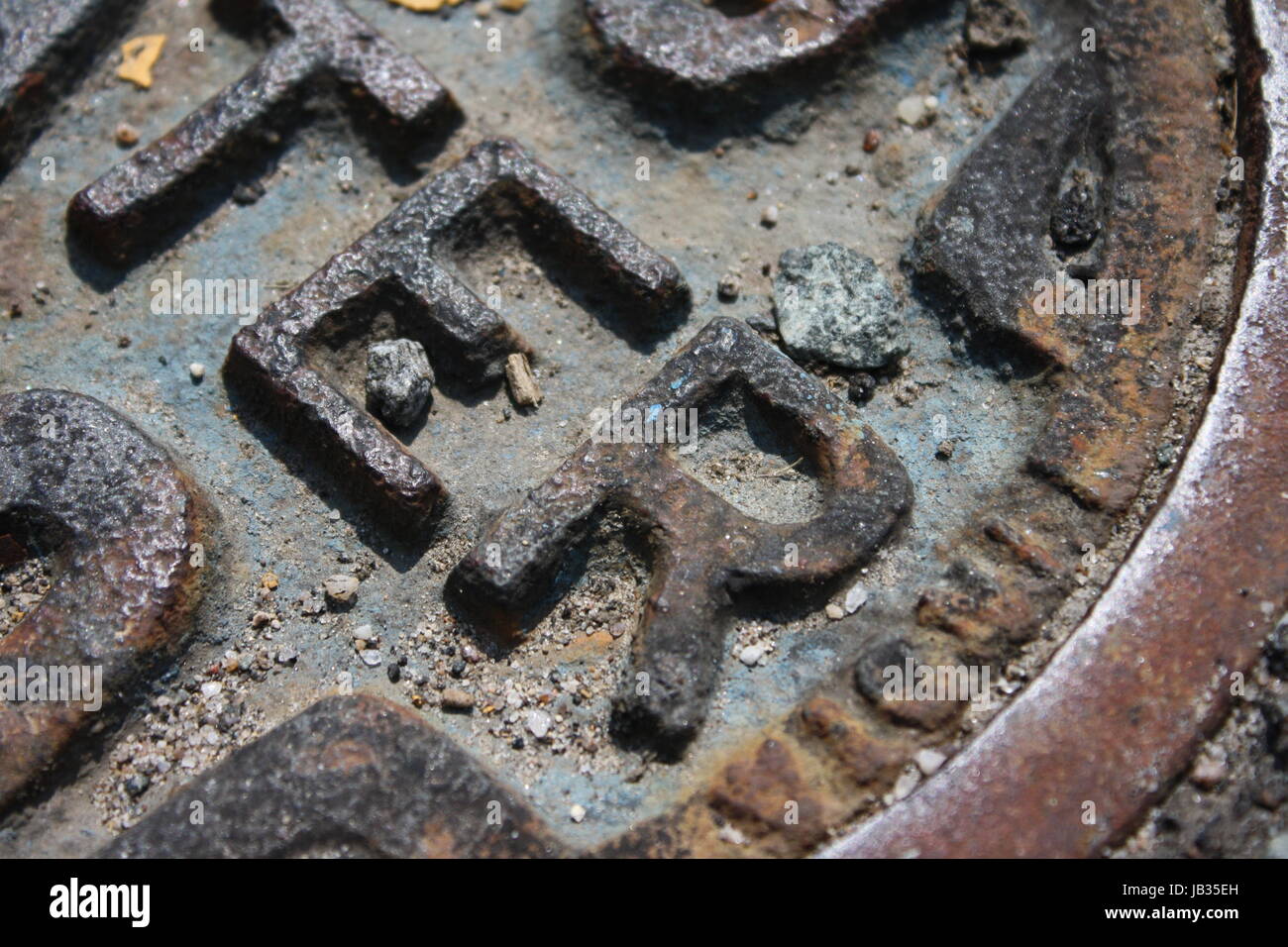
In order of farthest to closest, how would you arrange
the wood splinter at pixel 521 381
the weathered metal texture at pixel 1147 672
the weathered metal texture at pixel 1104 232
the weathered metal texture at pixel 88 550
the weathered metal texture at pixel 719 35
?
the weathered metal texture at pixel 719 35, the wood splinter at pixel 521 381, the weathered metal texture at pixel 1104 232, the weathered metal texture at pixel 88 550, the weathered metal texture at pixel 1147 672

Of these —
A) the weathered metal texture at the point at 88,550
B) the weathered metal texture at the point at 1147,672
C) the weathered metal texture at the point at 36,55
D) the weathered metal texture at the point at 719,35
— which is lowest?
the weathered metal texture at the point at 88,550

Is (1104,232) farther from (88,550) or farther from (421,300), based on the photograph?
(88,550)

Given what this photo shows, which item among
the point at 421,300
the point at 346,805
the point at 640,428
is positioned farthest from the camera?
the point at 421,300

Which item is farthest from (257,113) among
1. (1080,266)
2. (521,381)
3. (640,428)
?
(1080,266)

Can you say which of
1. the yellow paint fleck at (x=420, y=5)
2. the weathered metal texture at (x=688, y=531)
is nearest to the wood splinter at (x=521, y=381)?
the weathered metal texture at (x=688, y=531)

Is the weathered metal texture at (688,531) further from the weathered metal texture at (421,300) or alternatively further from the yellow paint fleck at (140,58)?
the yellow paint fleck at (140,58)

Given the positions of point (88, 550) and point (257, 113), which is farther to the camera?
point (257, 113)
